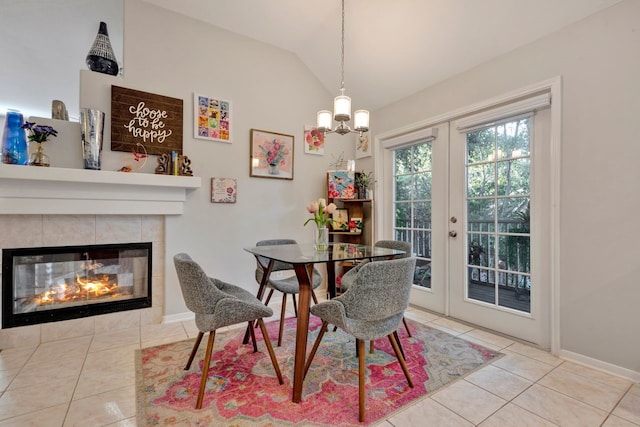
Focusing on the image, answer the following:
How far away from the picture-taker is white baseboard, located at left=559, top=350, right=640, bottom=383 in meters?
1.90

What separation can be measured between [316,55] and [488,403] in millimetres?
3699

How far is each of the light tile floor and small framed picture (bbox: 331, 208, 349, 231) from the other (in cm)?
205

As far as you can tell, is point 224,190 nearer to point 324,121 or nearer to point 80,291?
point 324,121

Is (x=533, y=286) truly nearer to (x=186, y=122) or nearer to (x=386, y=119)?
(x=386, y=119)

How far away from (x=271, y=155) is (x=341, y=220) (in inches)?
47.0

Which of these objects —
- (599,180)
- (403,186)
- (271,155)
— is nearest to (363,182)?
(403,186)

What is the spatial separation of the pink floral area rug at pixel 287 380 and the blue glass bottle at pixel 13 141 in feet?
5.86

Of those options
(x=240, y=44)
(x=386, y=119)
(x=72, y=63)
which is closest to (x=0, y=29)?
(x=72, y=63)

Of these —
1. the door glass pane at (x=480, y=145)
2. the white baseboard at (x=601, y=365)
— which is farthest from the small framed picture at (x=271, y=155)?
the white baseboard at (x=601, y=365)

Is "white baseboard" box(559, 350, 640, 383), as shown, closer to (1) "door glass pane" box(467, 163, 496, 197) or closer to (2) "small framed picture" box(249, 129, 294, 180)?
(1) "door glass pane" box(467, 163, 496, 197)

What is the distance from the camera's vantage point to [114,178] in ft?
8.11

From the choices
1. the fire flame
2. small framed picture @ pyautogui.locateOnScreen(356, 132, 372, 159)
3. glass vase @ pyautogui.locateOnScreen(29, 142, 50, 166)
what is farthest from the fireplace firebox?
small framed picture @ pyautogui.locateOnScreen(356, 132, 372, 159)

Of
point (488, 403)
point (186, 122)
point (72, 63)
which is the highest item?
point (72, 63)

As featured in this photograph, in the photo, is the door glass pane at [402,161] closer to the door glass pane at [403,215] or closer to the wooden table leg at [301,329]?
the door glass pane at [403,215]
